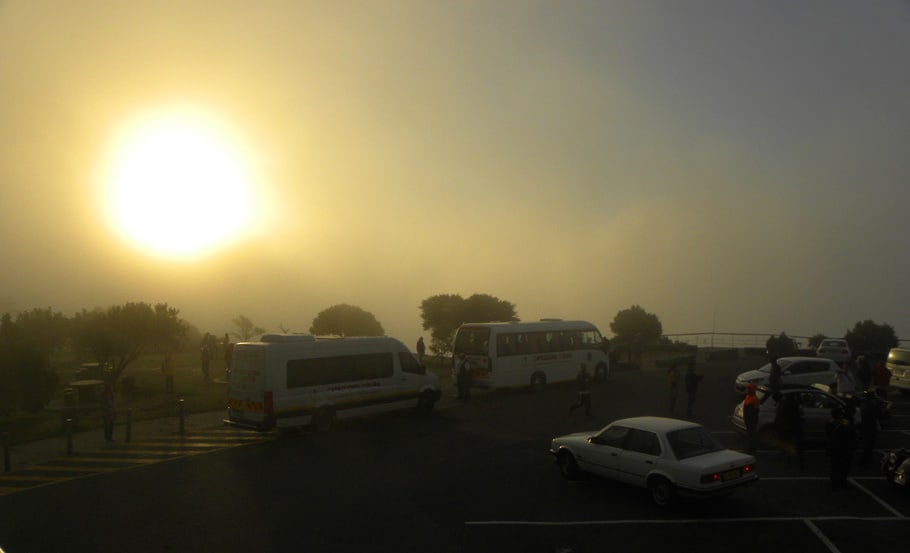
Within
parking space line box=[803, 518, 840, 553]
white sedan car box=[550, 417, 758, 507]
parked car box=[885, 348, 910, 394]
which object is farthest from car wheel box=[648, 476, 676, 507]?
parked car box=[885, 348, 910, 394]

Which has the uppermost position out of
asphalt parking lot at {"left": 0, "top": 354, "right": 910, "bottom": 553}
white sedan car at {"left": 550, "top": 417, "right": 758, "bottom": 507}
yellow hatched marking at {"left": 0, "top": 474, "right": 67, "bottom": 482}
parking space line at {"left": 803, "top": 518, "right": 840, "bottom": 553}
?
white sedan car at {"left": 550, "top": 417, "right": 758, "bottom": 507}

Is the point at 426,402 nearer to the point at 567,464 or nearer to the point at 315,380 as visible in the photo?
the point at 315,380

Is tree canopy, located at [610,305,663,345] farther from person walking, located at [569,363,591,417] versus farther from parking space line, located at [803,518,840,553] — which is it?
parking space line, located at [803,518,840,553]

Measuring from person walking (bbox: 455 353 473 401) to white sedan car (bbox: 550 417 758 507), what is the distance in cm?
1243

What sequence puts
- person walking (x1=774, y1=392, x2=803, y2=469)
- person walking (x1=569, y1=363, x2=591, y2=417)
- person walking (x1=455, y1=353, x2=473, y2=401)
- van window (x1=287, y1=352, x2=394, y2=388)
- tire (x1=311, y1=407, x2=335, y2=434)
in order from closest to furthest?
person walking (x1=774, y1=392, x2=803, y2=469)
van window (x1=287, y1=352, x2=394, y2=388)
tire (x1=311, y1=407, x2=335, y2=434)
person walking (x1=569, y1=363, x2=591, y2=417)
person walking (x1=455, y1=353, x2=473, y2=401)

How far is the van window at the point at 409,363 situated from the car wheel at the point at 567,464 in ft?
30.1

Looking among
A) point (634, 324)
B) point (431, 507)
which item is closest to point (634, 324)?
point (634, 324)

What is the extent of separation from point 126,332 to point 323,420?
63.8 ft

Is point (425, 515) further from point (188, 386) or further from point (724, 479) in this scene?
point (188, 386)

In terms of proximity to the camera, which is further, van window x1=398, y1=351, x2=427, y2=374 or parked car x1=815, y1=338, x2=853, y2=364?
parked car x1=815, y1=338, x2=853, y2=364

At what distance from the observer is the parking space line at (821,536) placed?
9.87 m

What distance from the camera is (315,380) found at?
64.2 feet

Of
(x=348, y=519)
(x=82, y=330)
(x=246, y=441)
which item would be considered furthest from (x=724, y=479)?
(x=82, y=330)

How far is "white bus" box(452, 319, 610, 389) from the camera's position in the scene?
88.2ft
